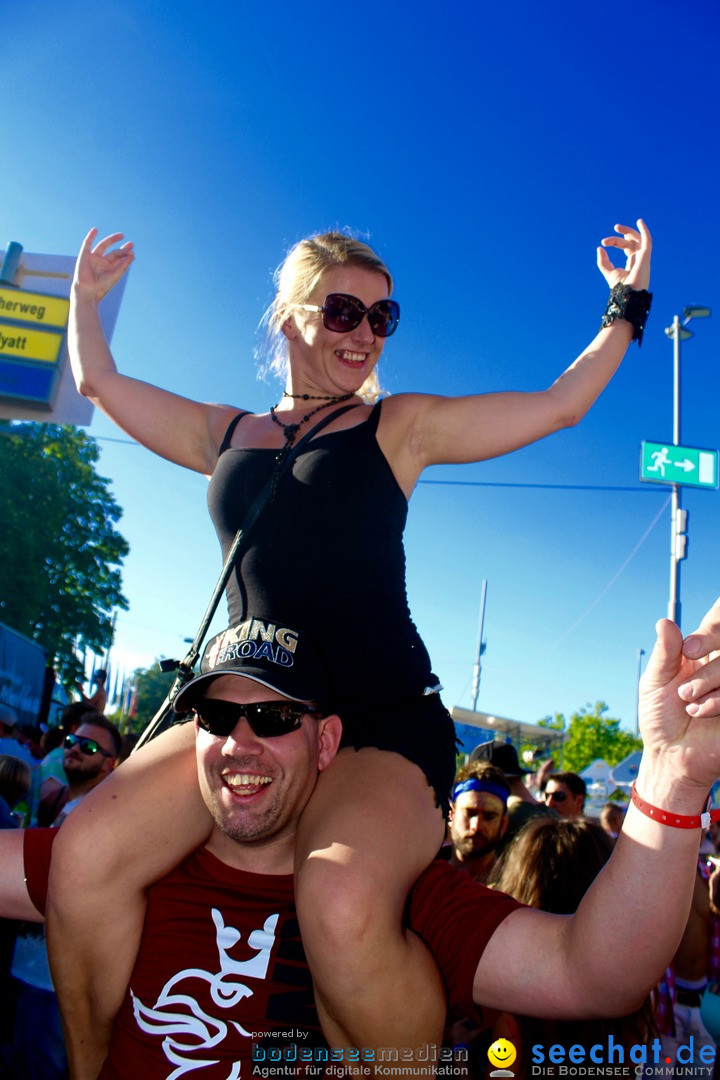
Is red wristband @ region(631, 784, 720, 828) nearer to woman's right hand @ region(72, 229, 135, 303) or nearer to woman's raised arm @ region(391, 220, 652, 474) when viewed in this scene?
woman's raised arm @ region(391, 220, 652, 474)

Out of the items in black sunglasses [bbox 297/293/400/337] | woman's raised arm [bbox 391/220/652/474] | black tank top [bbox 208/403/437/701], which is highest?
black sunglasses [bbox 297/293/400/337]

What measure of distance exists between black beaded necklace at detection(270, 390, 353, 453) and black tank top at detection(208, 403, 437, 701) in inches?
2.7

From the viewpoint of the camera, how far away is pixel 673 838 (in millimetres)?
1422

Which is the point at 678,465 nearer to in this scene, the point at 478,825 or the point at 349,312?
the point at 478,825

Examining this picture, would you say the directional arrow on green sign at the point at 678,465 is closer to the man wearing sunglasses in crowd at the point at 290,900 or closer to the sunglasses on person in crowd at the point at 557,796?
the sunglasses on person in crowd at the point at 557,796

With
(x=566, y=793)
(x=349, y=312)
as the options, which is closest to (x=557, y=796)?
(x=566, y=793)

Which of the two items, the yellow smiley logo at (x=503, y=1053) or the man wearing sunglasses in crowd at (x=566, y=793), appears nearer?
the yellow smiley logo at (x=503, y=1053)

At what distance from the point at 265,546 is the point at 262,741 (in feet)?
1.71

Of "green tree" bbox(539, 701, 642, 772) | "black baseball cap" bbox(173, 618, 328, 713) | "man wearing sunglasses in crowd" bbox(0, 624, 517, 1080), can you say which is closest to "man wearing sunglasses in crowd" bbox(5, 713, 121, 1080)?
"man wearing sunglasses in crowd" bbox(0, 624, 517, 1080)

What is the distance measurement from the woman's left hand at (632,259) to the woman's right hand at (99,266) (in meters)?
1.66

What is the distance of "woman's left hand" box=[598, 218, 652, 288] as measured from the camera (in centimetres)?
240

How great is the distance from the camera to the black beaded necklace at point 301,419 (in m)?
2.26

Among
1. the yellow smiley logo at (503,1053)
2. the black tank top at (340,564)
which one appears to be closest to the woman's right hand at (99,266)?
the black tank top at (340,564)

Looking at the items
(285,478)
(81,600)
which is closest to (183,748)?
(285,478)
